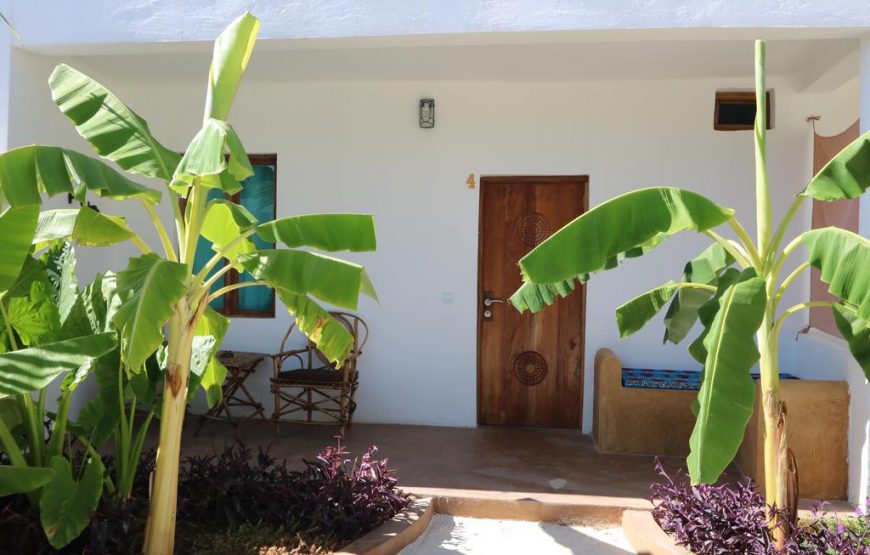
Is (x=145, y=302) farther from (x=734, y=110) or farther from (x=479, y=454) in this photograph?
(x=734, y=110)

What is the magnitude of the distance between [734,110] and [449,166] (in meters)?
2.50

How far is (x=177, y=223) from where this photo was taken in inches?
140

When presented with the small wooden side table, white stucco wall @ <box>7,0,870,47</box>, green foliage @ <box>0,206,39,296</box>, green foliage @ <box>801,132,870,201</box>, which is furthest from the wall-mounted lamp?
green foliage @ <box>0,206,39,296</box>

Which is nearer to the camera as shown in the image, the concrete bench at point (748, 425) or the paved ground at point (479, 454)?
the concrete bench at point (748, 425)

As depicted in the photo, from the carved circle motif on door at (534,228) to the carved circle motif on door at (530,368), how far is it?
40.0 inches

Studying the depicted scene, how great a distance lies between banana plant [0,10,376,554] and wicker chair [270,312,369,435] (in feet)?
8.33

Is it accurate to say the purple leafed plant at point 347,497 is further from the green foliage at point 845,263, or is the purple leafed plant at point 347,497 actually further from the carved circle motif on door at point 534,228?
the carved circle motif on door at point 534,228

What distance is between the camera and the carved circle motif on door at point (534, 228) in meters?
6.87

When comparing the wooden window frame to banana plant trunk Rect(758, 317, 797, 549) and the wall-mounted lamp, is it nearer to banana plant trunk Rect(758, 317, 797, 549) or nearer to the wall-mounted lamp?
the wall-mounted lamp

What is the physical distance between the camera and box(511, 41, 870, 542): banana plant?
3.09m

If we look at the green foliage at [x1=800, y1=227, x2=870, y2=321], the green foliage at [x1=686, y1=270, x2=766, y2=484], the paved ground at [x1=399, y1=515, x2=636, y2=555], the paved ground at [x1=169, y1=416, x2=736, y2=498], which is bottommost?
the paved ground at [x1=399, y1=515, x2=636, y2=555]

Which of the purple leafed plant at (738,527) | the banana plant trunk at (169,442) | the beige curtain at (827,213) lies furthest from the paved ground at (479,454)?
the banana plant trunk at (169,442)

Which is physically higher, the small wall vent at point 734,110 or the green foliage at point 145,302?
the small wall vent at point 734,110

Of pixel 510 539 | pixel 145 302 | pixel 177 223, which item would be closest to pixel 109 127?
pixel 177 223
